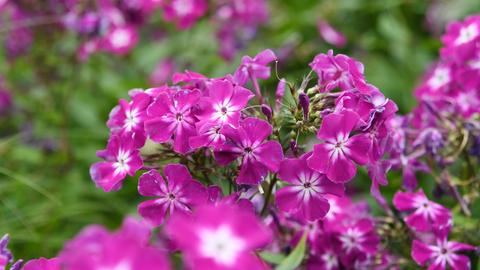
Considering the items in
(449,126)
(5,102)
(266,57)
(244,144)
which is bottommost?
(244,144)

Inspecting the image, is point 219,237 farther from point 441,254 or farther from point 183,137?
point 441,254

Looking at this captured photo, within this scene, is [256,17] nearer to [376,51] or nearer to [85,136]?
[376,51]

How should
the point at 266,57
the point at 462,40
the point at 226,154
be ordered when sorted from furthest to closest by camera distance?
the point at 462,40, the point at 266,57, the point at 226,154

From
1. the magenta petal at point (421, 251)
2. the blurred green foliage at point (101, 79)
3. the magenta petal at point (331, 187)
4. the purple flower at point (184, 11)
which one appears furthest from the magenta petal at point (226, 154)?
the purple flower at point (184, 11)

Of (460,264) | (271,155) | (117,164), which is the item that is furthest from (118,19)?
(460,264)

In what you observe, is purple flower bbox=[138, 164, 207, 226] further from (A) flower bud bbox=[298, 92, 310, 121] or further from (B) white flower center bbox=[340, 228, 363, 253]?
(B) white flower center bbox=[340, 228, 363, 253]

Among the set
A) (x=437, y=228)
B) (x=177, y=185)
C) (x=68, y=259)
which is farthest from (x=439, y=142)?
(x=68, y=259)

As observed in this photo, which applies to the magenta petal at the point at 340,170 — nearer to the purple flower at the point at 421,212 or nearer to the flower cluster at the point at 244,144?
the flower cluster at the point at 244,144
